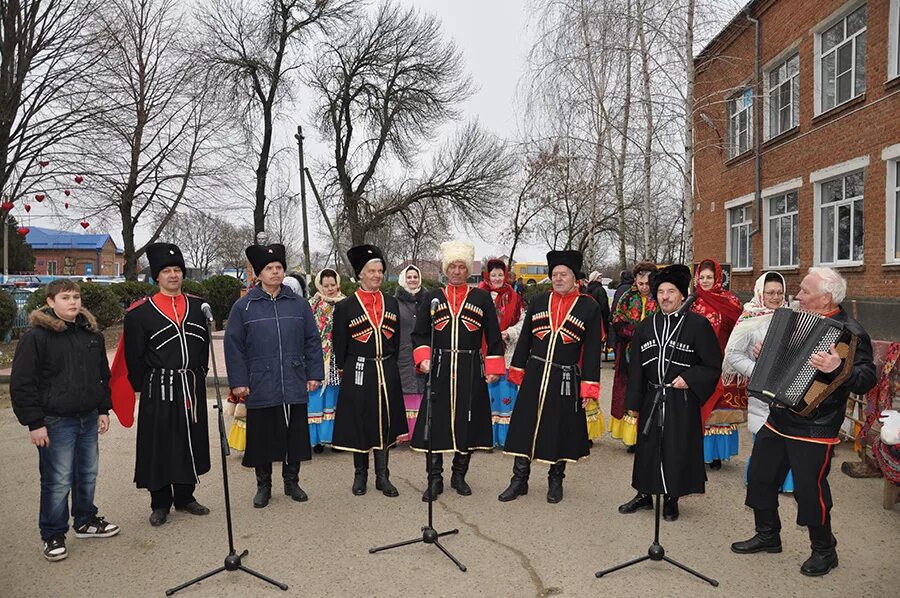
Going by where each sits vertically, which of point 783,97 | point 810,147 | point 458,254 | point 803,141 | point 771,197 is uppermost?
point 783,97

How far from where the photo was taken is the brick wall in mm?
12383

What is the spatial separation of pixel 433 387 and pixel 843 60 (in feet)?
43.2

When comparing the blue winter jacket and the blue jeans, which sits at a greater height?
the blue winter jacket

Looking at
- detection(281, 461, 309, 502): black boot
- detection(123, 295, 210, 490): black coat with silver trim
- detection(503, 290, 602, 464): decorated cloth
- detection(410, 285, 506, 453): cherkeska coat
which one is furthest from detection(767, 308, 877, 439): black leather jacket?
detection(123, 295, 210, 490): black coat with silver trim

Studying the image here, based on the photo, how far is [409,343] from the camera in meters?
6.42

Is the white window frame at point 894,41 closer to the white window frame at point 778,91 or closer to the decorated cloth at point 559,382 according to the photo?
the white window frame at point 778,91

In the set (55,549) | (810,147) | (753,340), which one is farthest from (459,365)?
(810,147)

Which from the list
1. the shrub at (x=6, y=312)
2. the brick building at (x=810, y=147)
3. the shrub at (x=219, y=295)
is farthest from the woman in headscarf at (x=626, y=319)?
the shrub at (x=219, y=295)

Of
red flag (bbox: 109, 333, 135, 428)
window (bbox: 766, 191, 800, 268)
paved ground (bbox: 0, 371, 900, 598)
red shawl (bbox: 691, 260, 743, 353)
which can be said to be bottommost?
paved ground (bbox: 0, 371, 900, 598)

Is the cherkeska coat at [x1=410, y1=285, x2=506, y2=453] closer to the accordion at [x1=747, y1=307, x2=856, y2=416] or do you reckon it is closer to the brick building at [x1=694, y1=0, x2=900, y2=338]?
the accordion at [x1=747, y1=307, x2=856, y2=416]

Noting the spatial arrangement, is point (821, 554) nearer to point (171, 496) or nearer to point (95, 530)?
point (171, 496)

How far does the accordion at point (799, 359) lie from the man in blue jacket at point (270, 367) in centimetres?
324

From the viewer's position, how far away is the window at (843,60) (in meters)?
13.2

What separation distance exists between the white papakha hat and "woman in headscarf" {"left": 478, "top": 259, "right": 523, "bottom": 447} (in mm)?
1273
